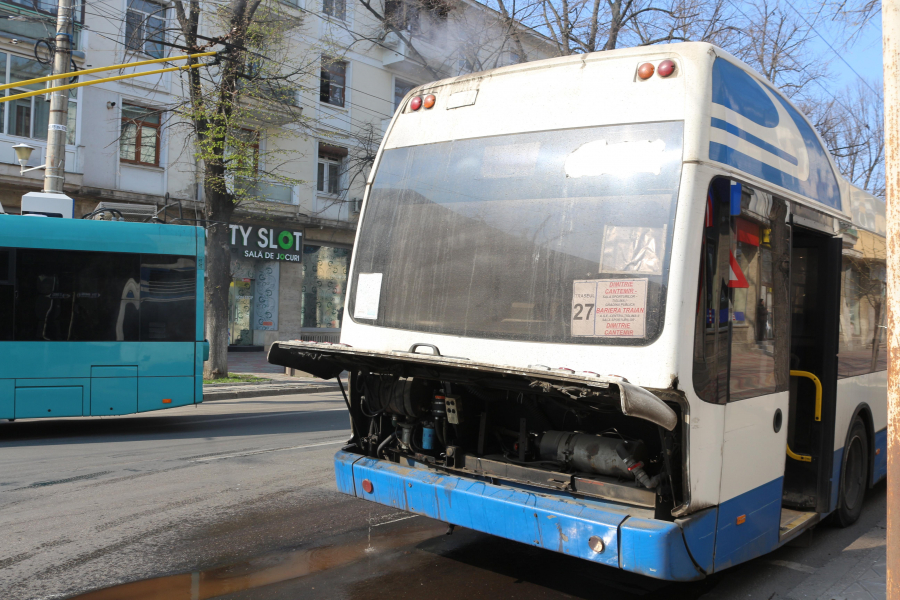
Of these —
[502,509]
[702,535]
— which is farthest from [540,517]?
[702,535]

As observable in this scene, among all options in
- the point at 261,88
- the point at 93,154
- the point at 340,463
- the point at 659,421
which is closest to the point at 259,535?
the point at 340,463

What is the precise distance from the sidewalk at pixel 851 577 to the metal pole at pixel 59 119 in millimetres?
13066

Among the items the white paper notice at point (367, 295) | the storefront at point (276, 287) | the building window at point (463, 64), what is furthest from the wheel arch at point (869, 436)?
the storefront at point (276, 287)

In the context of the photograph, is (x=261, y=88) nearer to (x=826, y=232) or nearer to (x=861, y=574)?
(x=826, y=232)

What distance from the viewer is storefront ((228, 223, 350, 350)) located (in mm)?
25000

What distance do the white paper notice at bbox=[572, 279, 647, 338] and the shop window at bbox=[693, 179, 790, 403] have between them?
0.97 feet

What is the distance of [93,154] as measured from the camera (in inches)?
808

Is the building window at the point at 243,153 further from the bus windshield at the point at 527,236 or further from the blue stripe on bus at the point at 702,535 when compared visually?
the blue stripe on bus at the point at 702,535

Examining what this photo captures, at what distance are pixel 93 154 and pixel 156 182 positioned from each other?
77.5 inches

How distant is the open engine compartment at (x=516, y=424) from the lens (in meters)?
3.80

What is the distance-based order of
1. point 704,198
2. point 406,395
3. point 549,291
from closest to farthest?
point 704,198 < point 549,291 < point 406,395

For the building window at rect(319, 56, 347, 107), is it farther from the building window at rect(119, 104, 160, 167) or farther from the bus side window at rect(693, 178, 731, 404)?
the bus side window at rect(693, 178, 731, 404)

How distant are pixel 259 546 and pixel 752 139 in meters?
4.20

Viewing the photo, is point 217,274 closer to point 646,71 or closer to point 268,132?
point 268,132
